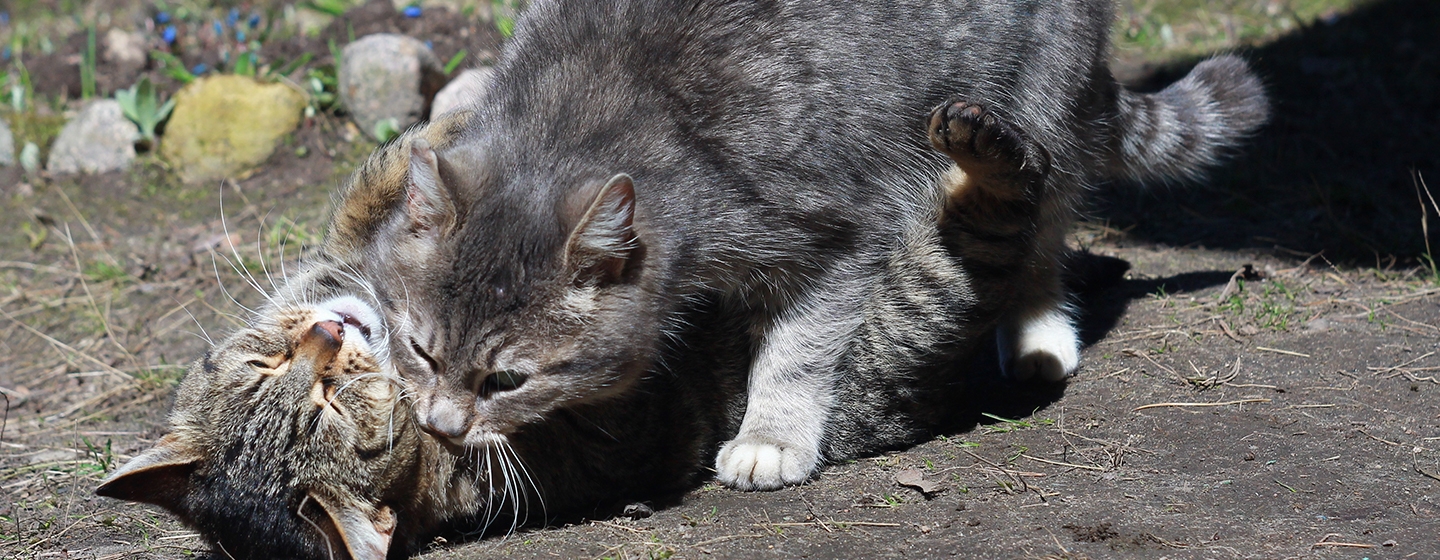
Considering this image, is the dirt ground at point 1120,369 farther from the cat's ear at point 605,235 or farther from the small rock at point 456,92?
the cat's ear at point 605,235

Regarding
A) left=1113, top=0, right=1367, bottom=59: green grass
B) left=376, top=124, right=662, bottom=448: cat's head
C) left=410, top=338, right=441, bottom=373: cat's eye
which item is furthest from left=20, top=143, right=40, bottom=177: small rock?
left=1113, top=0, right=1367, bottom=59: green grass

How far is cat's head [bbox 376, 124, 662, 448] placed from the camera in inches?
103

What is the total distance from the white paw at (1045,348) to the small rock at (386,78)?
3.42m

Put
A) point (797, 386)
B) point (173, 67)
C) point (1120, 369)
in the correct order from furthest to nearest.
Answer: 1. point (173, 67)
2. point (1120, 369)
3. point (797, 386)

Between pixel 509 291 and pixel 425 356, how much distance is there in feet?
1.14

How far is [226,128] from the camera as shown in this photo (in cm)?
580

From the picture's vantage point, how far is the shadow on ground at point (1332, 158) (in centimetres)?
471

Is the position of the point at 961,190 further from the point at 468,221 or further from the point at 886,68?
the point at 468,221

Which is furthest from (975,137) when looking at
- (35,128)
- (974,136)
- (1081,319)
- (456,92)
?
(35,128)

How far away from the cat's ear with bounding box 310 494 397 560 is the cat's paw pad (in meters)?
1.85

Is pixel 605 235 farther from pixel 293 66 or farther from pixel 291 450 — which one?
pixel 293 66

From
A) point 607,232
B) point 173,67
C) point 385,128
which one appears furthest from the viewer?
point 173,67

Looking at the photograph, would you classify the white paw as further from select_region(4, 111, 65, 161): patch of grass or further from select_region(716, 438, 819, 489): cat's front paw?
select_region(4, 111, 65, 161): patch of grass

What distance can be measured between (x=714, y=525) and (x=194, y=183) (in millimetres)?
4229
